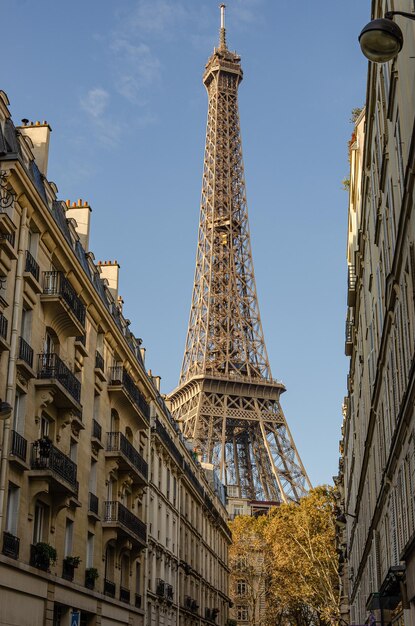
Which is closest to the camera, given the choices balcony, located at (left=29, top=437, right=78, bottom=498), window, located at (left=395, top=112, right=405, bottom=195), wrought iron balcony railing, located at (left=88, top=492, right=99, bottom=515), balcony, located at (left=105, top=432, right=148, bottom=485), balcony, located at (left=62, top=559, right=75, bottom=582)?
window, located at (left=395, top=112, right=405, bottom=195)

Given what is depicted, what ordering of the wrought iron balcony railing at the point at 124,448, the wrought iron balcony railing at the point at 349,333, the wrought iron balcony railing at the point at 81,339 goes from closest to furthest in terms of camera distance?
the wrought iron balcony railing at the point at 81,339 → the wrought iron balcony railing at the point at 124,448 → the wrought iron balcony railing at the point at 349,333

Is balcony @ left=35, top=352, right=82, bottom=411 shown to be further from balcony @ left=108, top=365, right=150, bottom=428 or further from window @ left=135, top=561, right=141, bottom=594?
window @ left=135, top=561, right=141, bottom=594

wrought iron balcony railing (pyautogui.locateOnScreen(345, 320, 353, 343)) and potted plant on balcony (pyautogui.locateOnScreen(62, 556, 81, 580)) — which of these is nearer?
potted plant on balcony (pyautogui.locateOnScreen(62, 556, 81, 580))

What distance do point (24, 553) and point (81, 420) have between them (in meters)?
7.19

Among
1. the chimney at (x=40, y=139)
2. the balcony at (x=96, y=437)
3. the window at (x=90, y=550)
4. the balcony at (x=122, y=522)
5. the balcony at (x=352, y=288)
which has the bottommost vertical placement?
the window at (x=90, y=550)

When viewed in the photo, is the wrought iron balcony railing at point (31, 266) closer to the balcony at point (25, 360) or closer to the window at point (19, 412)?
the balcony at point (25, 360)

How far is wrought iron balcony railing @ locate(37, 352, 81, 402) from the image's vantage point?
27.1 metres

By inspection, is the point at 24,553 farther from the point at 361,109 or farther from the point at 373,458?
the point at 361,109

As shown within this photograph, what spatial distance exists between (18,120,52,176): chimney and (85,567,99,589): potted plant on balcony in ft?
44.5

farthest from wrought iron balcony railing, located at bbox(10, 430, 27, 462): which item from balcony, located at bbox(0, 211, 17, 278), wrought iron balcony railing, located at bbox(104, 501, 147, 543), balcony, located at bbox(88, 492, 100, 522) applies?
wrought iron balcony railing, located at bbox(104, 501, 147, 543)

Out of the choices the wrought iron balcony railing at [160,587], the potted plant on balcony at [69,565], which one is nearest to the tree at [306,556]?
the wrought iron balcony railing at [160,587]

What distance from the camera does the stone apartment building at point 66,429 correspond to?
2461 centimetres

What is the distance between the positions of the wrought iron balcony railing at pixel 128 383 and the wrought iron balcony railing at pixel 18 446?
1140 cm

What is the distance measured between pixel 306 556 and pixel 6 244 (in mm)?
54467
